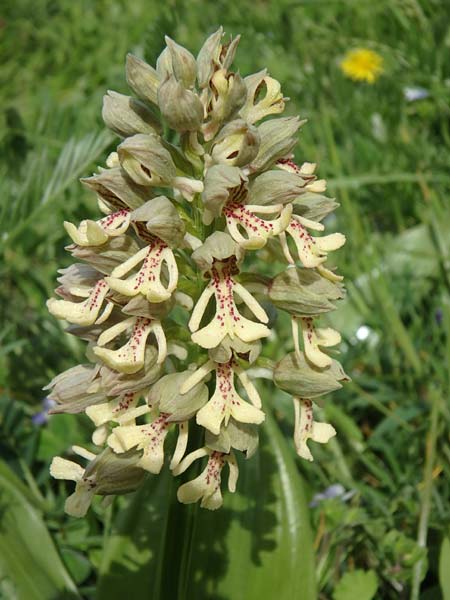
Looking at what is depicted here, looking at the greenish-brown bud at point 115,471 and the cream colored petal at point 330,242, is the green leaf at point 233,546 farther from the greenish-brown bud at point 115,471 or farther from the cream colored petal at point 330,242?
the cream colored petal at point 330,242

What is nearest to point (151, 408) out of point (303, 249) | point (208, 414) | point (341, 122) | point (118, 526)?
point (208, 414)

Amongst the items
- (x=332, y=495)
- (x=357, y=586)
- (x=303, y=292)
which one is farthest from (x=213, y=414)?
(x=332, y=495)

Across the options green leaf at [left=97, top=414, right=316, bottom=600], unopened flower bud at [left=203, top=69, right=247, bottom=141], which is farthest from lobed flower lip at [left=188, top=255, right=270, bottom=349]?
green leaf at [left=97, top=414, right=316, bottom=600]

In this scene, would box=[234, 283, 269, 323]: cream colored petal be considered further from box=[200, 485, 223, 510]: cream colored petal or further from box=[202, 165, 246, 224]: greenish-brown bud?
box=[200, 485, 223, 510]: cream colored petal

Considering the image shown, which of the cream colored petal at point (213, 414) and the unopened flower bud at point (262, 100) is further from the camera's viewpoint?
the unopened flower bud at point (262, 100)

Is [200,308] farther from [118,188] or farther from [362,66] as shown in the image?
[362,66]

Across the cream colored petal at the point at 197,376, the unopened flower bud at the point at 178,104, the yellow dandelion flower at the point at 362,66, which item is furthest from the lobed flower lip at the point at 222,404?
the yellow dandelion flower at the point at 362,66
